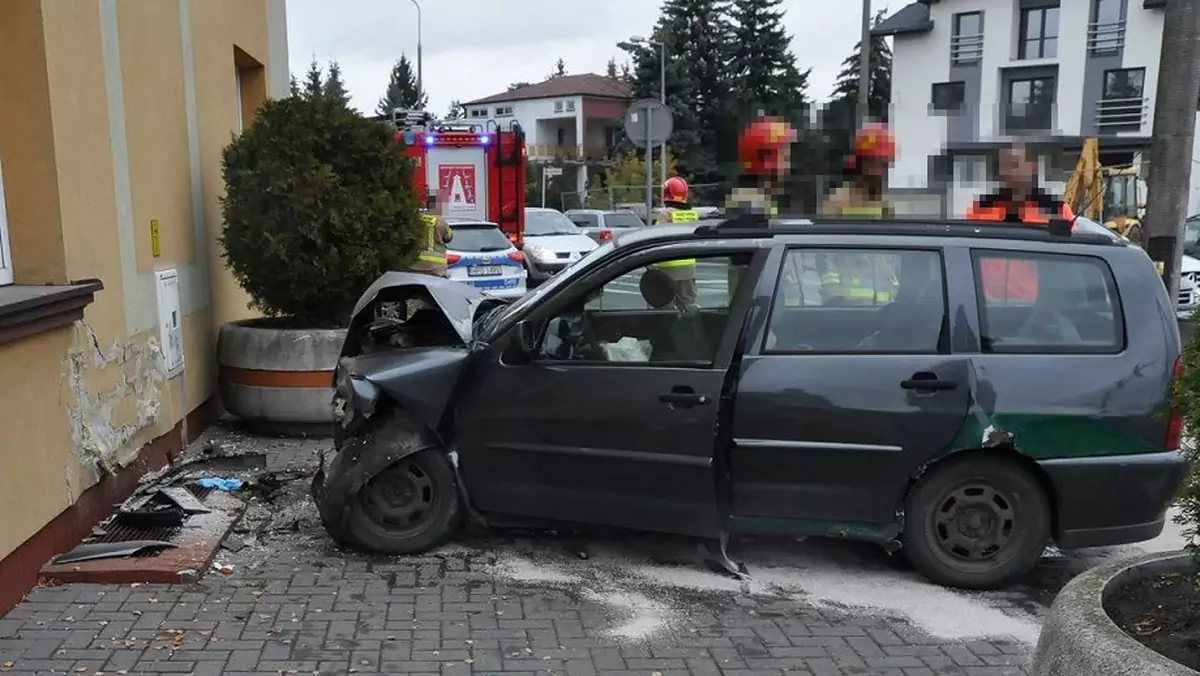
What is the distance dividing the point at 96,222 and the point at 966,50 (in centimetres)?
4310

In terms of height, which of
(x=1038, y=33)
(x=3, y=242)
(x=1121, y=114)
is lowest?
(x=3, y=242)

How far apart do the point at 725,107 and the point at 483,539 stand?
3.31 metres

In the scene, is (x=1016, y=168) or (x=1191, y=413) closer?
(x=1191, y=413)

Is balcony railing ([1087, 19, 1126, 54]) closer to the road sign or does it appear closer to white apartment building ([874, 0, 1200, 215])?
white apartment building ([874, 0, 1200, 215])

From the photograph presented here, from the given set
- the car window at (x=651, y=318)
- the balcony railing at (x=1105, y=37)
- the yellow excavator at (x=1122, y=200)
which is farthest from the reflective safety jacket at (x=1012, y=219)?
the balcony railing at (x=1105, y=37)

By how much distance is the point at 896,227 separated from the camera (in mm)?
4820

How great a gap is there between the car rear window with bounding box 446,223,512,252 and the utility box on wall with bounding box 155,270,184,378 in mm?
8589

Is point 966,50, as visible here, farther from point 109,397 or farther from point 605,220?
point 109,397

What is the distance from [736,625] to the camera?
421 cm

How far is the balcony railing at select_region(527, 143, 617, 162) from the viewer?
55.8 meters

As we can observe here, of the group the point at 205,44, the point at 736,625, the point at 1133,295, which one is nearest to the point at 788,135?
the point at 1133,295

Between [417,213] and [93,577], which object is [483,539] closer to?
[93,577]

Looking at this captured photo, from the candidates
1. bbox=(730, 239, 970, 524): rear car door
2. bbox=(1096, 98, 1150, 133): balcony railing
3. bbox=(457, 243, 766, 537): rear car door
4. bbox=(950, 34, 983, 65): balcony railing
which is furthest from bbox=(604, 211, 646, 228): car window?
bbox=(950, 34, 983, 65): balcony railing

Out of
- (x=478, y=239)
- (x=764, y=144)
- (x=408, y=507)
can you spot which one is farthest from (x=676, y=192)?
(x=408, y=507)
